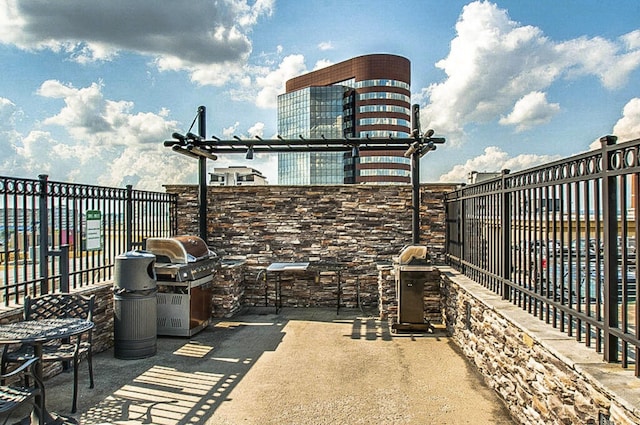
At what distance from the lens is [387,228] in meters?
8.27

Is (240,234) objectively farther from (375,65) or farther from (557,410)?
(375,65)

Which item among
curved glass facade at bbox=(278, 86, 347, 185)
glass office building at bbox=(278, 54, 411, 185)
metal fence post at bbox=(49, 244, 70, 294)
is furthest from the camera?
curved glass facade at bbox=(278, 86, 347, 185)

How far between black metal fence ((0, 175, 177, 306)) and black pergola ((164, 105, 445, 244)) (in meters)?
0.95

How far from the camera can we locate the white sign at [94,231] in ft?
19.2

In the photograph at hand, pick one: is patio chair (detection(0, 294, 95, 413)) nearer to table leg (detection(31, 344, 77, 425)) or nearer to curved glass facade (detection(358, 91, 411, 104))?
table leg (detection(31, 344, 77, 425))

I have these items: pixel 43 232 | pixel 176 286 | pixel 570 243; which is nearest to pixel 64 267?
pixel 43 232

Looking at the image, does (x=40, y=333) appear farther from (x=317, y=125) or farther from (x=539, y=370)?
(x=317, y=125)

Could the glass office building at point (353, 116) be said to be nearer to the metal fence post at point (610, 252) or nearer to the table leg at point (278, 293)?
the table leg at point (278, 293)

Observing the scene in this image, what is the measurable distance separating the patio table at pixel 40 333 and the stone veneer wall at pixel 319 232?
14.5 feet

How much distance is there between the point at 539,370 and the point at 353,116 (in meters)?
72.2

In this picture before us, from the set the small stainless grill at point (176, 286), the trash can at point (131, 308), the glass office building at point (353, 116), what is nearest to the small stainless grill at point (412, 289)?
the small stainless grill at point (176, 286)

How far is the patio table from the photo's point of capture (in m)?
3.30

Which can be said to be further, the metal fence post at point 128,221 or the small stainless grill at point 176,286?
the metal fence post at point 128,221

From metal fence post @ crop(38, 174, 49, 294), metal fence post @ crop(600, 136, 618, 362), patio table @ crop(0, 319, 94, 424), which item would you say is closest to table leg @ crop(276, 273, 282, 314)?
metal fence post @ crop(38, 174, 49, 294)
